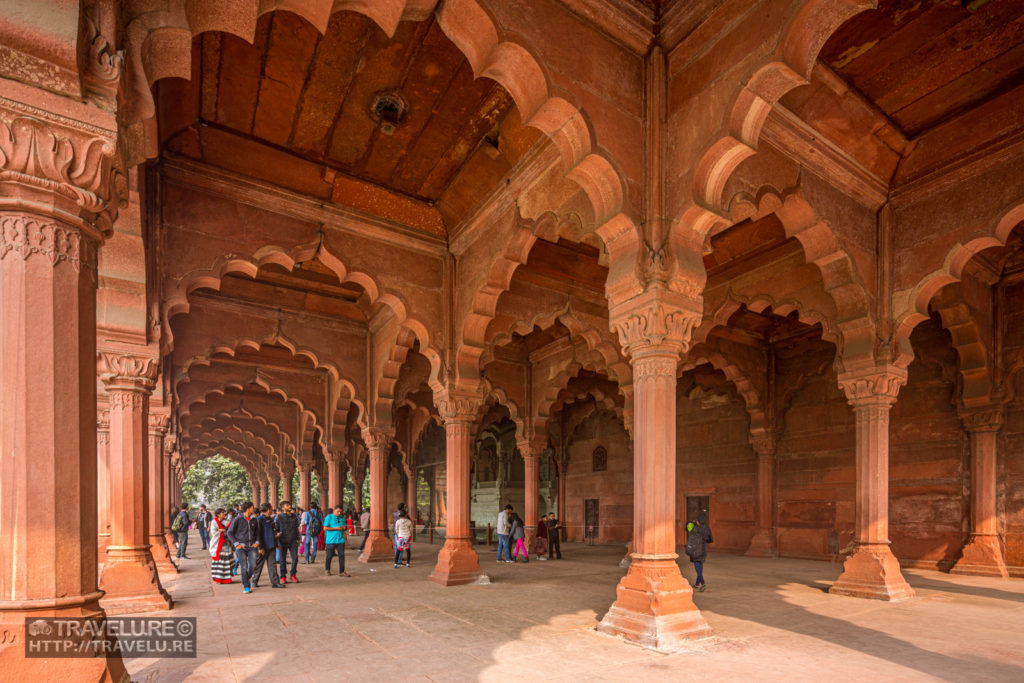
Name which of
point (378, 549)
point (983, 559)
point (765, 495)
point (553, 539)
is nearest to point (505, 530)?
point (553, 539)

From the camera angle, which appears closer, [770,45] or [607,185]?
[770,45]

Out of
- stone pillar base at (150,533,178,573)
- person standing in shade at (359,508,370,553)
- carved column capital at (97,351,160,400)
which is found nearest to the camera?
carved column capital at (97,351,160,400)

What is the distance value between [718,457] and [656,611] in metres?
13.1

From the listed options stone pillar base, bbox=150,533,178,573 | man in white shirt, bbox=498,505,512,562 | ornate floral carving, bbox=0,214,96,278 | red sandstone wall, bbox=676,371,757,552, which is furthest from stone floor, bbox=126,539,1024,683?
red sandstone wall, bbox=676,371,757,552

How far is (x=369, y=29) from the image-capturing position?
6.82m

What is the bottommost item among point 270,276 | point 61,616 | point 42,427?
point 61,616

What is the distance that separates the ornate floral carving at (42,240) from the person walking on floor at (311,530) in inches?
461

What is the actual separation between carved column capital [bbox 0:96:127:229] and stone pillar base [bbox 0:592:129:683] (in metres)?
2.05

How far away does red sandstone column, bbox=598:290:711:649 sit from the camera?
6168mm

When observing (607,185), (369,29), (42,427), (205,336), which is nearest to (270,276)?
(205,336)

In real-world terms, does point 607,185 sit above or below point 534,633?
above

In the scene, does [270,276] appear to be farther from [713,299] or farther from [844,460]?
[844,460]

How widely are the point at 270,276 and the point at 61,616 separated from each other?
1122 centimetres

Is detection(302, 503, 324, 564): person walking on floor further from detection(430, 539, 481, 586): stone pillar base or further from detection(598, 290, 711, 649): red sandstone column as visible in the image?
detection(598, 290, 711, 649): red sandstone column
